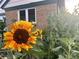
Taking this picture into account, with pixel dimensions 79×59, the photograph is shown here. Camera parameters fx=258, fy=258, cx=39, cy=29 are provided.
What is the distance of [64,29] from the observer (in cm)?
216

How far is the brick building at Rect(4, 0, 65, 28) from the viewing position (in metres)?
15.3

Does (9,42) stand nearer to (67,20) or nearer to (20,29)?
(20,29)

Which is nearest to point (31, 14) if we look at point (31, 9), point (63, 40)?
point (31, 9)

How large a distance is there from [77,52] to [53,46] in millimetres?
224

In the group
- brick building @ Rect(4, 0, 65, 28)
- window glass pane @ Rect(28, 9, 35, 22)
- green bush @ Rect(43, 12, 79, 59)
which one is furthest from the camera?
window glass pane @ Rect(28, 9, 35, 22)

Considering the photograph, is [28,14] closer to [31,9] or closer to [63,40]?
[31,9]

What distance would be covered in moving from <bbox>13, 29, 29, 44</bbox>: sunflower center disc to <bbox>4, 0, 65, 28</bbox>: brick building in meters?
12.6

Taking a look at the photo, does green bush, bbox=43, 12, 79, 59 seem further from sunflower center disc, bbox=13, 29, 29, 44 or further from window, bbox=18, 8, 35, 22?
window, bbox=18, 8, 35, 22

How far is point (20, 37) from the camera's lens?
1.59 meters

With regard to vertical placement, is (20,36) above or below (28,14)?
below

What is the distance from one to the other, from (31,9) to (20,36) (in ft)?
52.1

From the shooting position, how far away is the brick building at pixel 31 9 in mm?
15336

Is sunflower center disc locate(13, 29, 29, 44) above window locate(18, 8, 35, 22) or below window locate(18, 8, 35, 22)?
below

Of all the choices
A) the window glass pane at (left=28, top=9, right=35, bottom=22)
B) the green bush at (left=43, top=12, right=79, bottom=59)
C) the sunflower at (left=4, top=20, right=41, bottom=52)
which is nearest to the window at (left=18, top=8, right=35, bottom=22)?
the window glass pane at (left=28, top=9, right=35, bottom=22)
